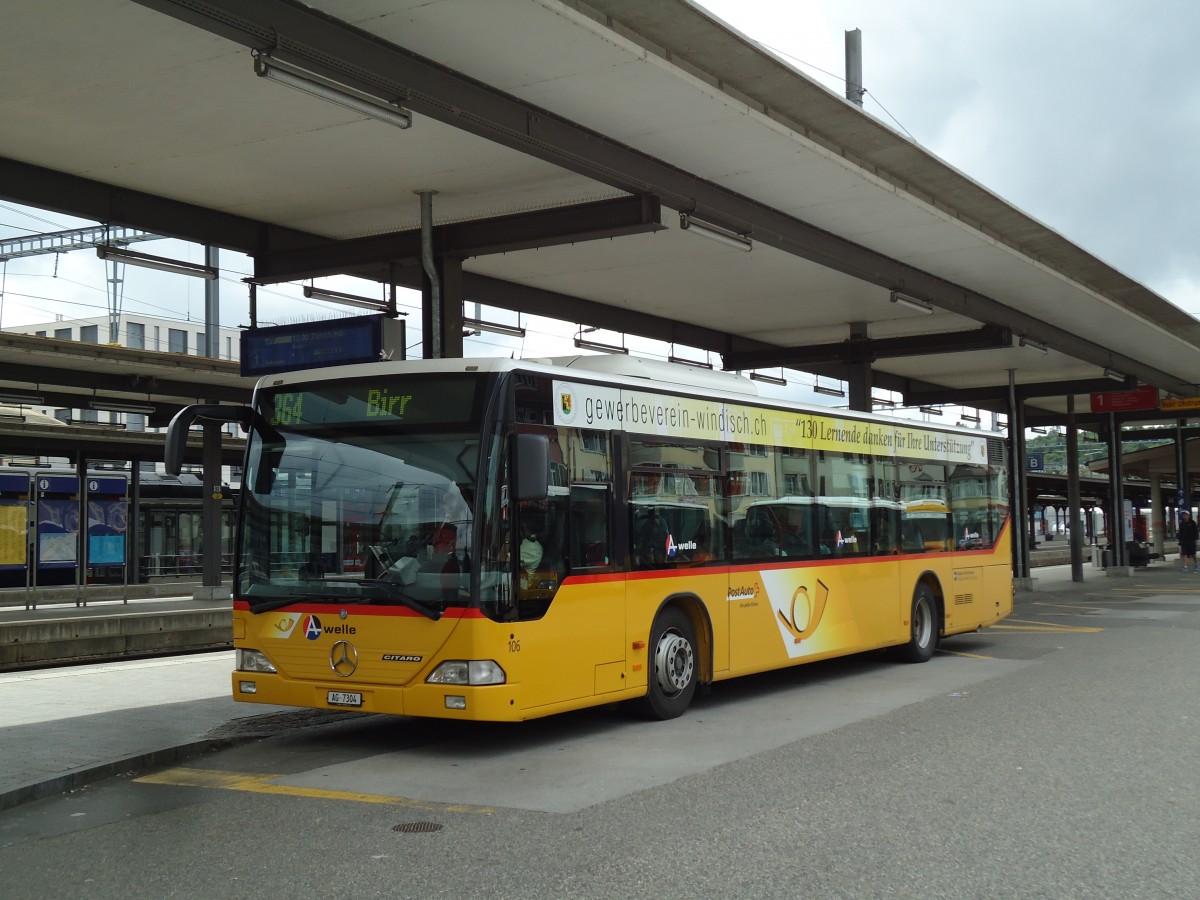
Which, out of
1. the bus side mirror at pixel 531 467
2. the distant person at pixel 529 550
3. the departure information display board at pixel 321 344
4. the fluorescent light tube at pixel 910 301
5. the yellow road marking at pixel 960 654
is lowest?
the yellow road marking at pixel 960 654

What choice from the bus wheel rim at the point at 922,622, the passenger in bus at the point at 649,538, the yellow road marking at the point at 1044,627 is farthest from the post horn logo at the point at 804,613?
the yellow road marking at the point at 1044,627

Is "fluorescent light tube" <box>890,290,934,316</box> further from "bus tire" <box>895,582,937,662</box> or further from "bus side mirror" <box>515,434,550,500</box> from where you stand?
"bus side mirror" <box>515,434,550,500</box>

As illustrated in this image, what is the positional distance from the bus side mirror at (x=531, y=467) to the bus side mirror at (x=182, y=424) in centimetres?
235

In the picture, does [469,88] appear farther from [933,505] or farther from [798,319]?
[798,319]

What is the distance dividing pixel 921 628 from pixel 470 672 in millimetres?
8528

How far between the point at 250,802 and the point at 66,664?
36.6 feet

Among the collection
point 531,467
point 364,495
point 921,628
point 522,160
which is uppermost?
point 522,160

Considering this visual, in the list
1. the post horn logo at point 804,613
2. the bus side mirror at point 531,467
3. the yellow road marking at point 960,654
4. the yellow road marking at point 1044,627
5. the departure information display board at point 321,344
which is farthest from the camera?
the yellow road marking at point 1044,627

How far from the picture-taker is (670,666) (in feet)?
35.8

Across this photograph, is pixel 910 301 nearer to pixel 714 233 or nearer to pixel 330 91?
pixel 714 233

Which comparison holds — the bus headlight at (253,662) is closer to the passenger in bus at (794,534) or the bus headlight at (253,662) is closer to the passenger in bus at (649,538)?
the passenger in bus at (649,538)

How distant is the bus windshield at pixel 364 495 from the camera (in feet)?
29.8

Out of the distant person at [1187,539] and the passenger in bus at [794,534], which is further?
the distant person at [1187,539]


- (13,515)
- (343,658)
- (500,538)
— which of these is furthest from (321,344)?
(13,515)
